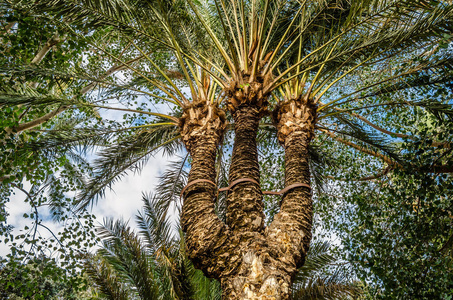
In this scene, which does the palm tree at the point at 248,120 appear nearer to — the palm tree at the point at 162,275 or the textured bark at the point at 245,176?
the textured bark at the point at 245,176

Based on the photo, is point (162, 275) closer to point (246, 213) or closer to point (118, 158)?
point (118, 158)

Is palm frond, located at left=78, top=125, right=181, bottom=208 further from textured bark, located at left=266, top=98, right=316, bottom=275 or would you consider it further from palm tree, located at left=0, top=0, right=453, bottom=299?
textured bark, located at left=266, top=98, right=316, bottom=275

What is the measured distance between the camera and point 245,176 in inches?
136

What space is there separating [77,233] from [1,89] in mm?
2388

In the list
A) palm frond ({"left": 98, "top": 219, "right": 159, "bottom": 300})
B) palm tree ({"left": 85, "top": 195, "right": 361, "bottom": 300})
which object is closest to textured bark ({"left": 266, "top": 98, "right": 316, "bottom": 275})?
palm tree ({"left": 85, "top": 195, "right": 361, "bottom": 300})

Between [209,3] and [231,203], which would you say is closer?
[231,203]

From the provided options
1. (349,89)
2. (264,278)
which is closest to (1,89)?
(264,278)

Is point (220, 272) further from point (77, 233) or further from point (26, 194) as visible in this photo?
point (26, 194)

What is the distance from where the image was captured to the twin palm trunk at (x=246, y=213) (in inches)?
98.3

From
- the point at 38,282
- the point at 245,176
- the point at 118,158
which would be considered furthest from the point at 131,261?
the point at 38,282

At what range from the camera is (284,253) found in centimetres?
272

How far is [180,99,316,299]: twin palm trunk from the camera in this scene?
250 centimetres

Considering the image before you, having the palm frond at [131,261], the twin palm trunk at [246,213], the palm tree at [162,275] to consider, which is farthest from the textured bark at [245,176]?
the palm frond at [131,261]

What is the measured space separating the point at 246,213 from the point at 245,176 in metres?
0.52
